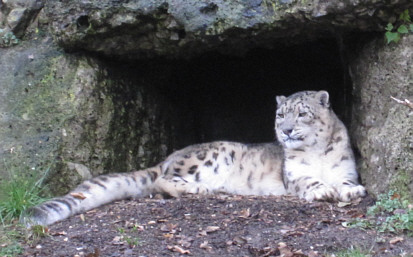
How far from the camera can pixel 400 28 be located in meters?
6.48

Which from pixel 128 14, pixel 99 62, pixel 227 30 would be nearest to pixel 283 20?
pixel 227 30

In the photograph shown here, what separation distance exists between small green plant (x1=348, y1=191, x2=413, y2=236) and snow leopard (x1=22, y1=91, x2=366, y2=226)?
0.54m

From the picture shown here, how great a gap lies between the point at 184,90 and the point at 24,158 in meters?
2.92

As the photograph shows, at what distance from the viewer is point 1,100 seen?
7402 mm

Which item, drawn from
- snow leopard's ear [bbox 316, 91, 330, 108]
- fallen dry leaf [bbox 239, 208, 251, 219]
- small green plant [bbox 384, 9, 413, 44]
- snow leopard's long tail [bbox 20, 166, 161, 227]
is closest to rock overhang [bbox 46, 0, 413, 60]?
small green plant [bbox 384, 9, 413, 44]

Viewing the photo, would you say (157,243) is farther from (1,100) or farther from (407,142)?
(1,100)

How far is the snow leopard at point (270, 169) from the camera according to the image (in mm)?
6863

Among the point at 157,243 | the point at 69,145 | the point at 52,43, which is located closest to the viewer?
the point at 157,243

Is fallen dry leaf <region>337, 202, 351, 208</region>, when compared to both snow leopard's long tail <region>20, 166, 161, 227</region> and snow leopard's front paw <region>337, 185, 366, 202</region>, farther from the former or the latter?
snow leopard's long tail <region>20, 166, 161, 227</region>

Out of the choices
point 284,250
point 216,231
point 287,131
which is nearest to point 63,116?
point 287,131

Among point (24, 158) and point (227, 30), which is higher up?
point (227, 30)

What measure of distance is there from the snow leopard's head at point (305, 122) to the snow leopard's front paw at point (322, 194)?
0.69 meters

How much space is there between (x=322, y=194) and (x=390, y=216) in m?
0.92

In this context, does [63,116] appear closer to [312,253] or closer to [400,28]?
[312,253]
